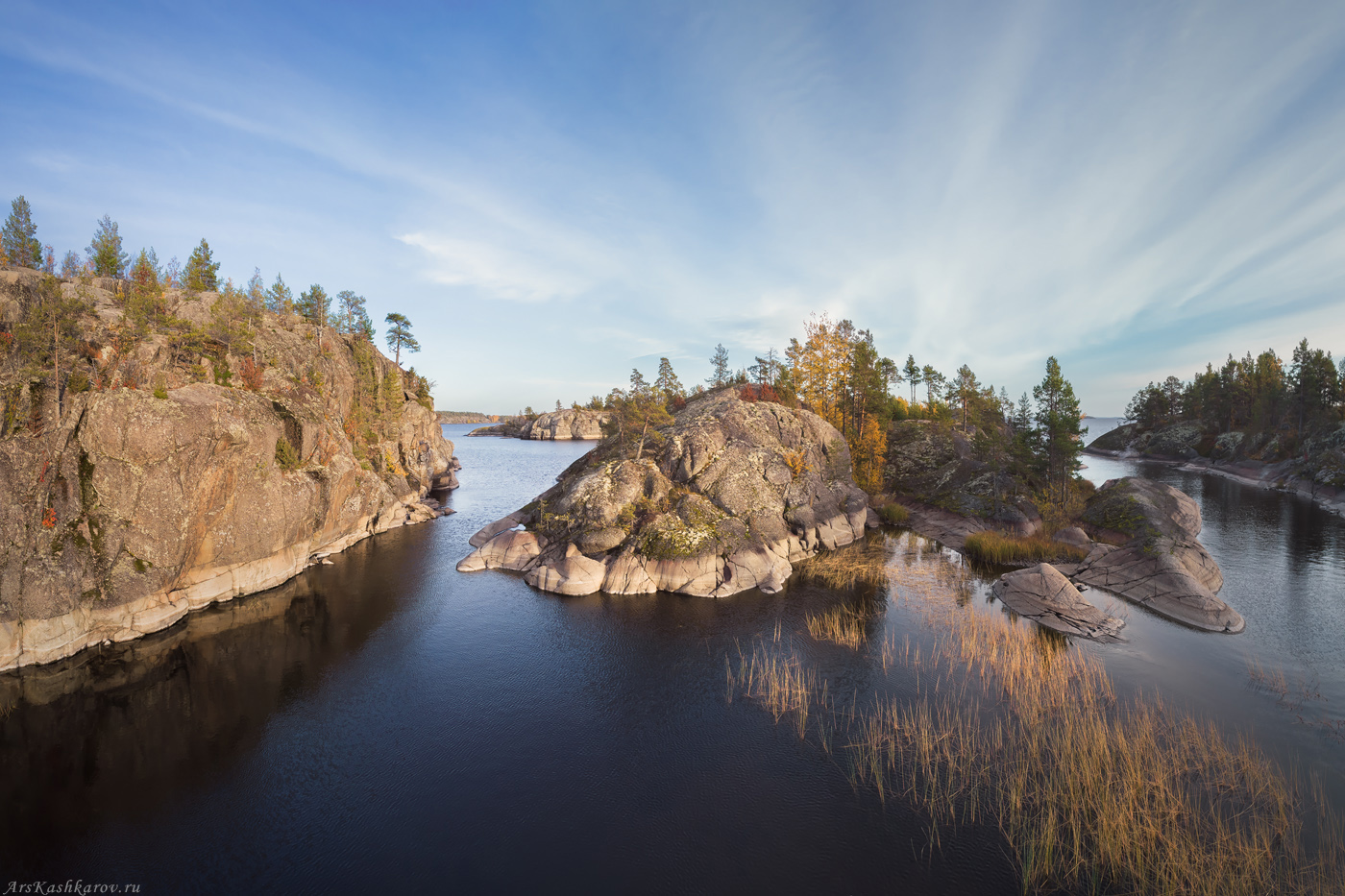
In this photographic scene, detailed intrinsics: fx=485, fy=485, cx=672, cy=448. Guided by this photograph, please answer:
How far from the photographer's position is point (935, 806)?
16.3m

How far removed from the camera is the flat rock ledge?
2939 centimetres

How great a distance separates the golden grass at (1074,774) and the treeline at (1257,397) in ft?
346

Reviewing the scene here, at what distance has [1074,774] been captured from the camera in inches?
654

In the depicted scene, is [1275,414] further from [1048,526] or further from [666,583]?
[666,583]

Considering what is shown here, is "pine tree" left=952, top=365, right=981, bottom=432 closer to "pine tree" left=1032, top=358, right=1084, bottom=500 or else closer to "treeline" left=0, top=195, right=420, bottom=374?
"pine tree" left=1032, top=358, right=1084, bottom=500

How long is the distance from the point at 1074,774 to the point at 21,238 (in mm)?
85192

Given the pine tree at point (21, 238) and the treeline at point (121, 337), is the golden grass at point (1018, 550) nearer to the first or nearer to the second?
the treeline at point (121, 337)

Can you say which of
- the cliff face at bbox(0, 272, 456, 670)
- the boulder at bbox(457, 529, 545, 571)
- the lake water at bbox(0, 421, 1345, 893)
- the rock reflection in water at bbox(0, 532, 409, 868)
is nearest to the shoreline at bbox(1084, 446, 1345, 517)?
the lake water at bbox(0, 421, 1345, 893)

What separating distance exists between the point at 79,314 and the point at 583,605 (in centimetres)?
3546

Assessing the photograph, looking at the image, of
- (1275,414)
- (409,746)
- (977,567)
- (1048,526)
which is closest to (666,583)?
(409,746)

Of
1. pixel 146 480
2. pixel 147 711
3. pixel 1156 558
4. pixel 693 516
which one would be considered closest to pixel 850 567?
pixel 693 516

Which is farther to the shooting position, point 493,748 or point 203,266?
point 203,266

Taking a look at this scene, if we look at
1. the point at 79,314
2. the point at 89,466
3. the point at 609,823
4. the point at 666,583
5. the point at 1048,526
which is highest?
the point at 79,314

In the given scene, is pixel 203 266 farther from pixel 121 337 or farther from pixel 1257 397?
pixel 1257 397
